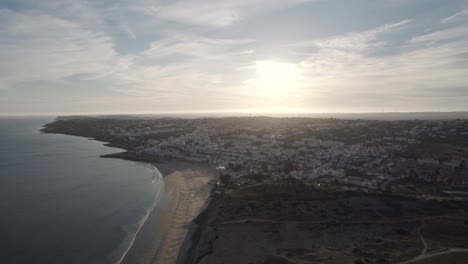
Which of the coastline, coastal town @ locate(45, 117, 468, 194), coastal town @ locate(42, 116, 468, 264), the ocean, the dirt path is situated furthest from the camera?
coastal town @ locate(45, 117, 468, 194)

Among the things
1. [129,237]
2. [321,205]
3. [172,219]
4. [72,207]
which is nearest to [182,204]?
[172,219]

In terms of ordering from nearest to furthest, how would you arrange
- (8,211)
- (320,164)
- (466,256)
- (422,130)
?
(466,256) < (8,211) < (320,164) < (422,130)

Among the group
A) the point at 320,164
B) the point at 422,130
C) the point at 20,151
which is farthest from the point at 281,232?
the point at 422,130

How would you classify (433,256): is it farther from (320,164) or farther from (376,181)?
(320,164)

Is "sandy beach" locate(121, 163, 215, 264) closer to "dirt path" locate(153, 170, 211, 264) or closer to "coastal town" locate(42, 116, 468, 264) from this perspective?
"dirt path" locate(153, 170, 211, 264)

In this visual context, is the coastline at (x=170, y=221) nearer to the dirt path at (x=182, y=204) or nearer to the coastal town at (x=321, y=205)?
the dirt path at (x=182, y=204)

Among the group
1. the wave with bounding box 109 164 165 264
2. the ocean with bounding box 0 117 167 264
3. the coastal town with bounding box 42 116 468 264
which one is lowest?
the wave with bounding box 109 164 165 264

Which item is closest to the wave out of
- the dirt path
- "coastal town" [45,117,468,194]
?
the dirt path
